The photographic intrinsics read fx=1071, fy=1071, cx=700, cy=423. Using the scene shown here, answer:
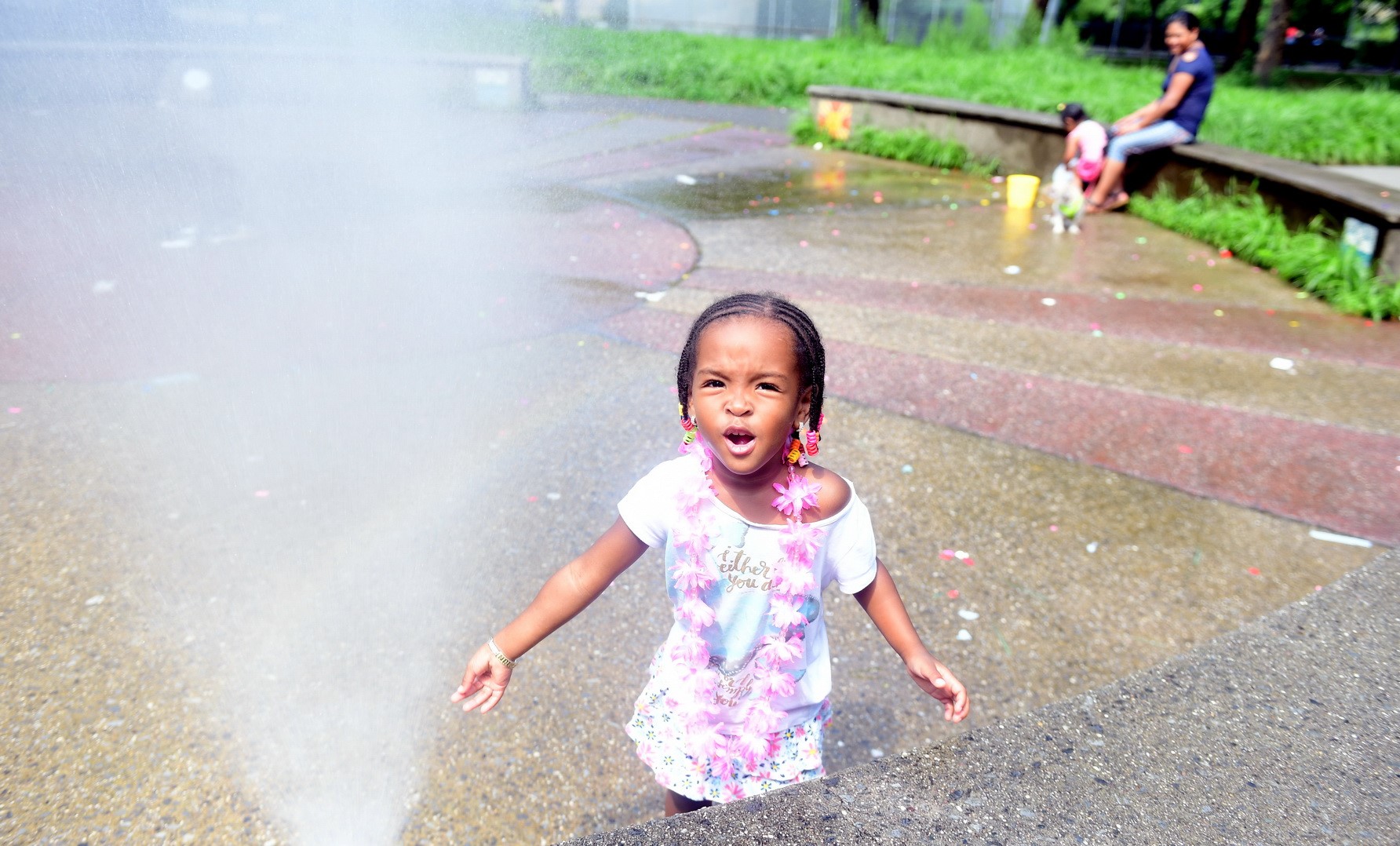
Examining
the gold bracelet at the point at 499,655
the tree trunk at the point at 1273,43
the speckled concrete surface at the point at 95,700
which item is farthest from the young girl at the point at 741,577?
the tree trunk at the point at 1273,43

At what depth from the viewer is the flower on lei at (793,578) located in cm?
174

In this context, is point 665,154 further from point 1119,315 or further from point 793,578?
point 793,578

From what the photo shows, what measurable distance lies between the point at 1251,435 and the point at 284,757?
3.64 meters

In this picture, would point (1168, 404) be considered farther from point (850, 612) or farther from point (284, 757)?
point (284, 757)

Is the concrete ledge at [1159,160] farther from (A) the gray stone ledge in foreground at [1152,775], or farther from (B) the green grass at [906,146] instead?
(A) the gray stone ledge in foreground at [1152,775]

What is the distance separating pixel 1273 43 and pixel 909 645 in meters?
19.5

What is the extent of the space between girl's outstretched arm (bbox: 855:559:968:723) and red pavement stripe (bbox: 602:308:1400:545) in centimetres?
232

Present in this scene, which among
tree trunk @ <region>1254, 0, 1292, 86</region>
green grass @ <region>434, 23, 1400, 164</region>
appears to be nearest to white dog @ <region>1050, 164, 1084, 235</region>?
green grass @ <region>434, 23, 1400, 164</region>

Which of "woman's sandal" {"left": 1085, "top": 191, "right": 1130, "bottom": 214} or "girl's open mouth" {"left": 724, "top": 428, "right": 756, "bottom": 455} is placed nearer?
"girl's open mouth" {"left": 724, "top": 428, "right": 756, "bottom": 455}

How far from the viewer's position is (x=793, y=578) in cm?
174

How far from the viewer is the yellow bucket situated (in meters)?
8.07

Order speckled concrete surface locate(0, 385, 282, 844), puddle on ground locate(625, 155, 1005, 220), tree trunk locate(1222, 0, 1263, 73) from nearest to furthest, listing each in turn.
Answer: speckled concrete surface locate(0, 385, 282, 844), puddle on ground locate(625, 155, 1005, 220), tree trunk locate(1222, 0, 1263, 73)

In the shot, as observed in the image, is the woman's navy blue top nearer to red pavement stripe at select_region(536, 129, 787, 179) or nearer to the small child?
the small child

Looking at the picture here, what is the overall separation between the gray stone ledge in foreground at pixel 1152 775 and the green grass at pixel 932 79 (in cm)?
816
